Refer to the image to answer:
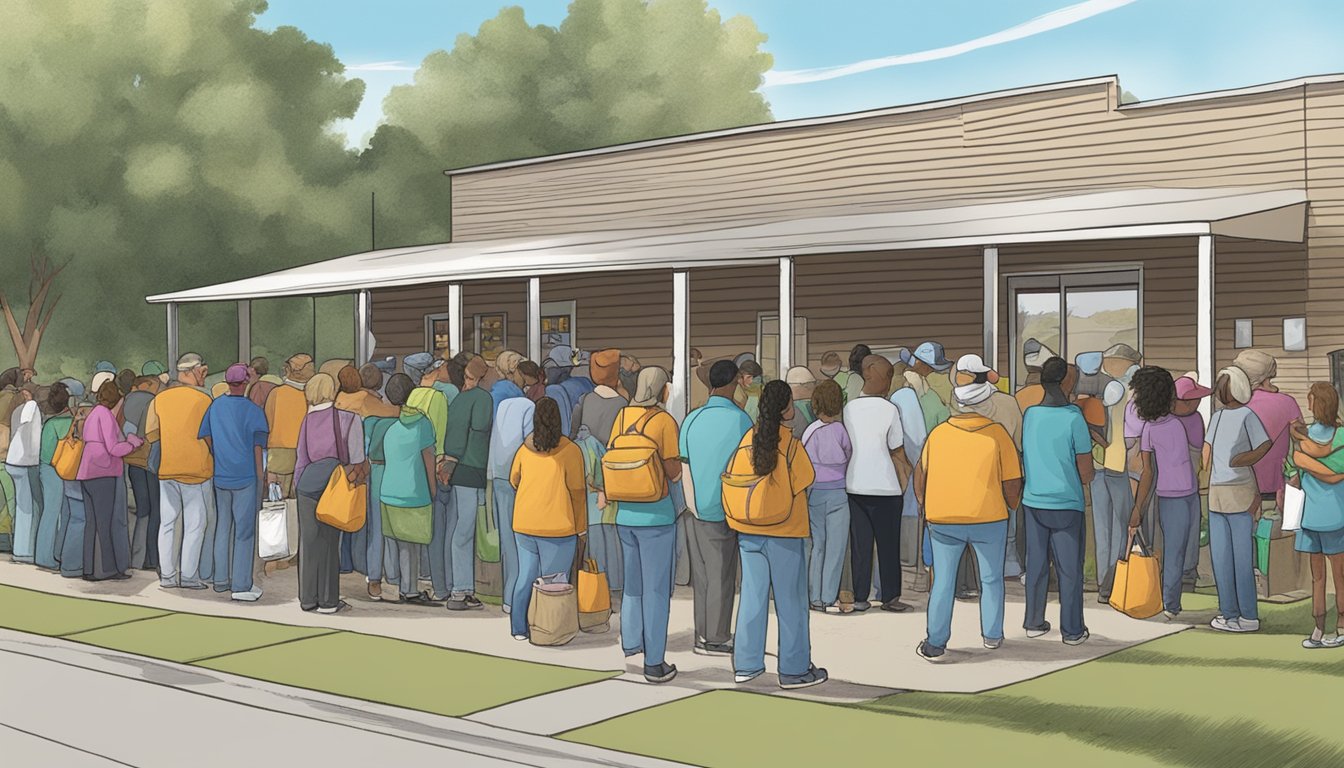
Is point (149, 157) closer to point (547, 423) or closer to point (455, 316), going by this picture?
point (455, 316)

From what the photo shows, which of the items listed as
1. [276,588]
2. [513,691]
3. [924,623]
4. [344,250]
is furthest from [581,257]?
[344,250]

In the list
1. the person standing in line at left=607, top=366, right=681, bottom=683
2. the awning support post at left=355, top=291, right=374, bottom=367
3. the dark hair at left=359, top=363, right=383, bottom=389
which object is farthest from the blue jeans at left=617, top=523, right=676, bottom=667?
the awning support post at left=355, top=291, right=374, bottom=367

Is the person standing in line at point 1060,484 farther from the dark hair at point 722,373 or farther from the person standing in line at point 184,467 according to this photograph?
the person standing in line at point 184,467

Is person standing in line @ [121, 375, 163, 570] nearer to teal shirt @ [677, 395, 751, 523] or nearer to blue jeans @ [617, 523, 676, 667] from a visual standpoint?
blue jeans @ [617, 523, 676, 667]

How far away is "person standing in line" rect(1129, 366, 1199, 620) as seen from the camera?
33.4ft

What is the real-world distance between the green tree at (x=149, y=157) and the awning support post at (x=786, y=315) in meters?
26.8

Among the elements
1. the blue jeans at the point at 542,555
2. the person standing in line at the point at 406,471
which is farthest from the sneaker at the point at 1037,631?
the person standing in line at the point at 406,471

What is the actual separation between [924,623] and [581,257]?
376 inches

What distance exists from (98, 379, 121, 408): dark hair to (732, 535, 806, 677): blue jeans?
6.56m

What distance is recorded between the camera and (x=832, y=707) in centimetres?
812

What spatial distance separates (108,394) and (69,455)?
2.03 feet

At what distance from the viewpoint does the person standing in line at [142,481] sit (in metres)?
13.2

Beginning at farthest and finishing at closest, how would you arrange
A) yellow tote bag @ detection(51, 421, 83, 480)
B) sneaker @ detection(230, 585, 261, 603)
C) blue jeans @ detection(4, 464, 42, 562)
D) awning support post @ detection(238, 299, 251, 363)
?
awning support post @ detection(238, 299, 251, 363) < blue jeans @ detection(4, 464, 42, 562) < yellow tote bag @ detection(51, 421, 83, 480) < sneaker @ detection(230, 585, 261, 603)

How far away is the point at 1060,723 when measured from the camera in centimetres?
778
